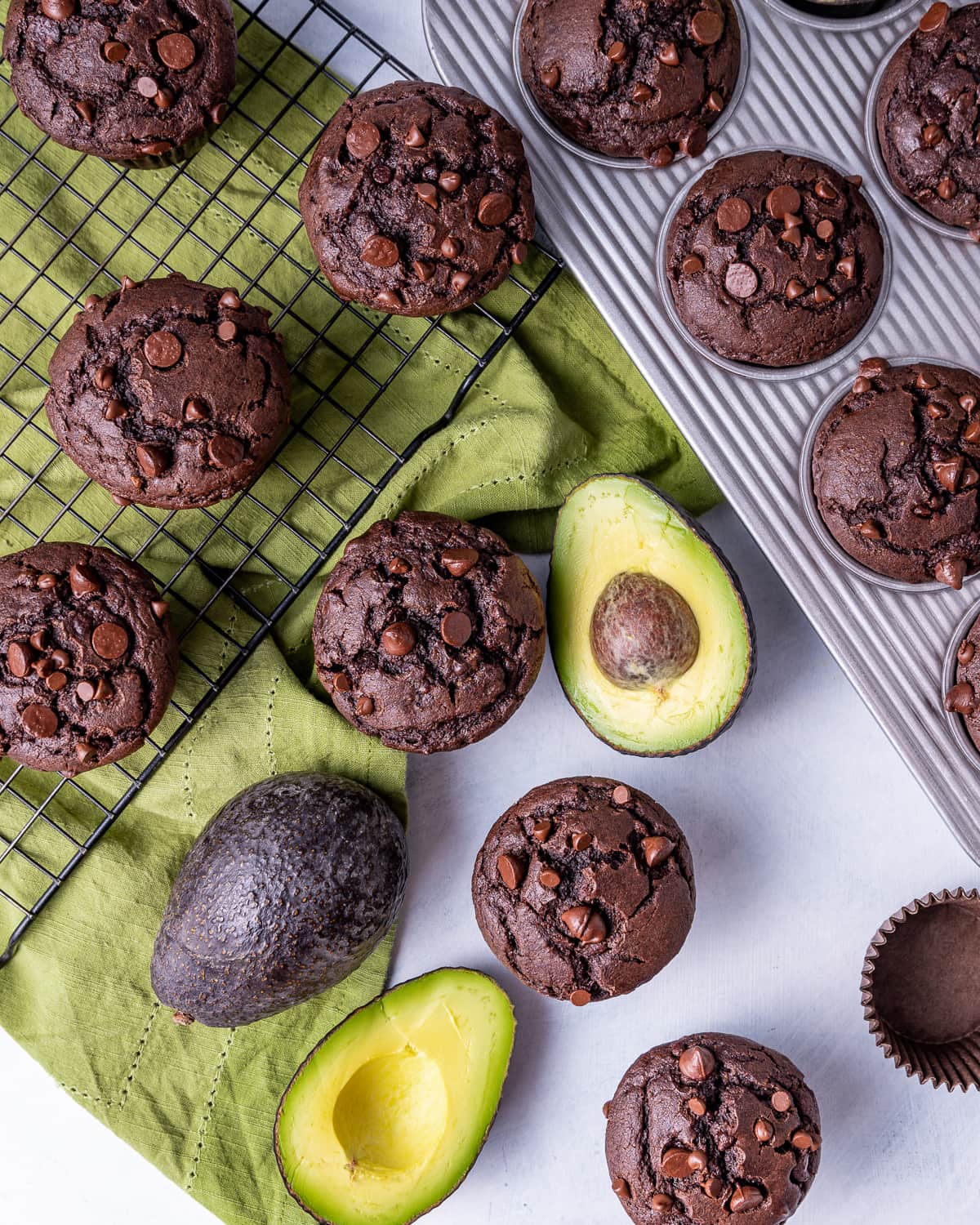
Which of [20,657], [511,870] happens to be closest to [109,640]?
[20,657]

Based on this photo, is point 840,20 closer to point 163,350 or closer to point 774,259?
point 774,259

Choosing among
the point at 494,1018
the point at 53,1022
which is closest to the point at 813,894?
the point at 494,1018

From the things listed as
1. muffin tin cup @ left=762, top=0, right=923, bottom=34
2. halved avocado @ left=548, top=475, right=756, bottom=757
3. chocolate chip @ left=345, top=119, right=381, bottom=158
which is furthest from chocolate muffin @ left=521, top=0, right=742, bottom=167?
halved avocado @ left=548, top=475, right=756, bottom=757

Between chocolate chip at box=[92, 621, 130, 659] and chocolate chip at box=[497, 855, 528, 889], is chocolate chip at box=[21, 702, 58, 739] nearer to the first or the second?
chocolate chip at box=[92, 621, 130, 659]

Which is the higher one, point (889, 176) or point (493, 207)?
point (889, 176)

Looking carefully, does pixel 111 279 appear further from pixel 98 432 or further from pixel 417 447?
pixel 417 447

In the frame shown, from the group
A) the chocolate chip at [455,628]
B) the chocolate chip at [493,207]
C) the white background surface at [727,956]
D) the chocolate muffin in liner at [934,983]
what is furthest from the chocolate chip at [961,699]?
the chocolate chip at [493,207]
